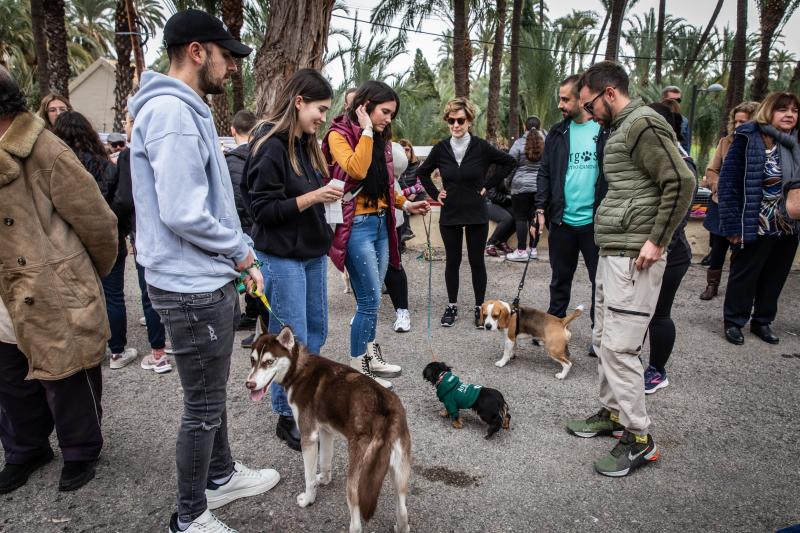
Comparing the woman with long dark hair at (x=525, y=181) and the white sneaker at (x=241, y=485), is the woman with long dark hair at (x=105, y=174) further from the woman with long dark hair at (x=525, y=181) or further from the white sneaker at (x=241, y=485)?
the woman with long dark hair at (x=525, y=181)

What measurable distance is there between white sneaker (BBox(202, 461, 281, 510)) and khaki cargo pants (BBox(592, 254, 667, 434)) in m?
2.13

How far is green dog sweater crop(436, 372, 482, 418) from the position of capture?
3.45 m

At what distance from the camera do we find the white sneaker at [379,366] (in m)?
4.40

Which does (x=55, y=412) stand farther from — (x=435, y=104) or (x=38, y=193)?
(x=435, y=104)

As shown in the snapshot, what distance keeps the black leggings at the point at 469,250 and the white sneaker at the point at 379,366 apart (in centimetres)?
165

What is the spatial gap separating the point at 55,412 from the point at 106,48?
45299 millimetres

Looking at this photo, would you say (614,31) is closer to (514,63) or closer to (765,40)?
(514,63)

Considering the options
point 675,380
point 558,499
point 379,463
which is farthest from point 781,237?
point 379,463

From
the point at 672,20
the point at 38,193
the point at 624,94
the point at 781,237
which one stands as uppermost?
the point at 672,20

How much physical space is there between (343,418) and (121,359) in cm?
311

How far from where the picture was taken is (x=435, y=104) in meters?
16.8

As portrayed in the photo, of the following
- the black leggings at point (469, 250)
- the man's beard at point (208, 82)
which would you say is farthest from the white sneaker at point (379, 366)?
the man's beard at point (208, 82)

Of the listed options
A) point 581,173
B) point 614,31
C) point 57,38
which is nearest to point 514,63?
point 614,31

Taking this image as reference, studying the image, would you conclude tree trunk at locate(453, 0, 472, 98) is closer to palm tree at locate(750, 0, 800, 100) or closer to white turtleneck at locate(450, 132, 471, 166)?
palm tree at locate(750, 0, 800, 100)
